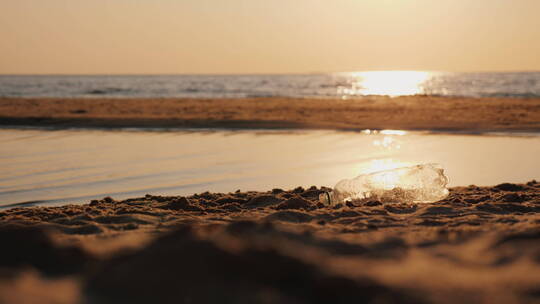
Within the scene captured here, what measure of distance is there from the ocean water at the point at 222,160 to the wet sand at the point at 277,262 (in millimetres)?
3015

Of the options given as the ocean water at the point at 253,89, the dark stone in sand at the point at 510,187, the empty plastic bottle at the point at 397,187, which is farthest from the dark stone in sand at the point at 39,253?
the ocean water at the point at 253,89

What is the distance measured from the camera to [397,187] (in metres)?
5.46

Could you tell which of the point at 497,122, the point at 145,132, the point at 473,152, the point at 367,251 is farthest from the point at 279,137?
the point at 367,251

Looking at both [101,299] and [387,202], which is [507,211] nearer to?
[387,202]

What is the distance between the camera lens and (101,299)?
227 centimetres

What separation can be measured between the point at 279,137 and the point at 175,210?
791 cm

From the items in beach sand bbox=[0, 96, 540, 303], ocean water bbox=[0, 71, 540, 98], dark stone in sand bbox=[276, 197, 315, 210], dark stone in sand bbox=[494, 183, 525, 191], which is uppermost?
ocean water bbox=[0, 71, 540, 98]

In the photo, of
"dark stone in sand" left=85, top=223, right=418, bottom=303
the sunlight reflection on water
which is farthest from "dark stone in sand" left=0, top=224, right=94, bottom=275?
the sunlight reflection on water

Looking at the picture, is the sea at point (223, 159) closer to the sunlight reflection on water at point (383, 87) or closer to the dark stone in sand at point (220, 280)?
the dark stone in sand at point (220, 280)

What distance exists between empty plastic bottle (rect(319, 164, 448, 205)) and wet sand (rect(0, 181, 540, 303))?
139cm

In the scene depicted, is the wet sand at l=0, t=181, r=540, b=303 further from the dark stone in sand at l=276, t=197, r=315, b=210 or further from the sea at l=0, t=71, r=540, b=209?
the sea at l=0, t=71, r=540, b=209

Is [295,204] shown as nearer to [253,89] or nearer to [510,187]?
[510,187]

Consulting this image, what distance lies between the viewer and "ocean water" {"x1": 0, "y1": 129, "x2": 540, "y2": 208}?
687cm

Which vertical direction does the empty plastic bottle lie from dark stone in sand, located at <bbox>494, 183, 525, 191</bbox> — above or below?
above
